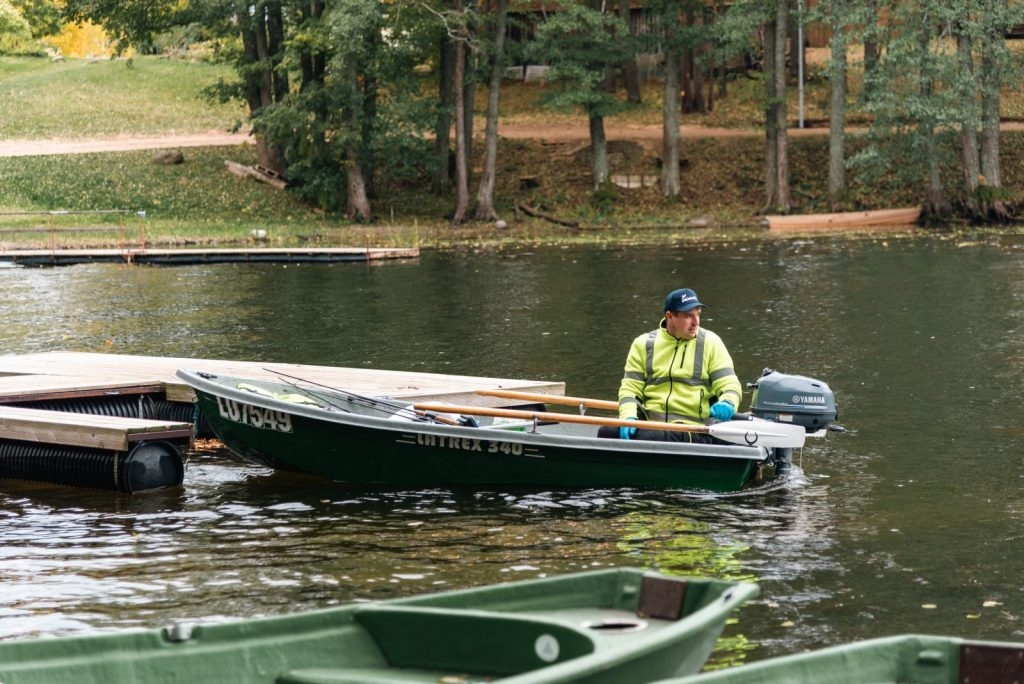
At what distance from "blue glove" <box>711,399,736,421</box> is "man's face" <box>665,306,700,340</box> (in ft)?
1.92

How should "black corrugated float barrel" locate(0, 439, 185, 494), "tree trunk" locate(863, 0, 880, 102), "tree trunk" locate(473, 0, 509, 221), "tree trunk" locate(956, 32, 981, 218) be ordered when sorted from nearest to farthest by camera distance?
"black corrugated float barrel" locate(0, 439, 185, 494) < "tree trunk" locate(956, 32, 981, 218) < "tree trunk" locate(863, 0, 880, 102) < "tree trunk" locate(473, 0, 509, 221)

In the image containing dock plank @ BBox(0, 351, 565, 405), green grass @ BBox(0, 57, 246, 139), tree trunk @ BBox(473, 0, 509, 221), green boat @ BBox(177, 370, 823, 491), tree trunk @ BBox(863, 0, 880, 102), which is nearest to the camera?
green boat @ BBox(177, 370, 823, 491)

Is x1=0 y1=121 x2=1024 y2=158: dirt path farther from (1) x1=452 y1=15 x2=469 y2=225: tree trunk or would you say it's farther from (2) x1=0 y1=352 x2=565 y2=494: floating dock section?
(2) x1=0 y1=352 x2=565 y2=494: floating dock section

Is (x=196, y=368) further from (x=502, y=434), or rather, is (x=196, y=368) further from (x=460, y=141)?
(x=460, y=141)

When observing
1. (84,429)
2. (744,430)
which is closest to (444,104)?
(84,429)

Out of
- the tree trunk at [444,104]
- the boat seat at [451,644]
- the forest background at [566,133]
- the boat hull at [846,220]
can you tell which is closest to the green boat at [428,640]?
the boat seat at [451,644]

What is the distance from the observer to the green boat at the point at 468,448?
1191 centimetres

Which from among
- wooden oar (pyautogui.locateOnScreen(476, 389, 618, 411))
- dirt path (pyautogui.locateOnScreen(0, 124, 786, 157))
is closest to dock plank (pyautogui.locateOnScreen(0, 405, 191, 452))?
wooden oar (pyautogui.locateOnScreen(476, 389, 618, 411))

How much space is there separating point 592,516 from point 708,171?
1468 inches

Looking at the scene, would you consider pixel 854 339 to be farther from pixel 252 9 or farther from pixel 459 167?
pixel 252 9

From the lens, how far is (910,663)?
5645mm

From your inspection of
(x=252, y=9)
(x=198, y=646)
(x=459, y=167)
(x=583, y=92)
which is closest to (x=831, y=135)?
(x=583, y=92)

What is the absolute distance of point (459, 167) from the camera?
44.2 metres

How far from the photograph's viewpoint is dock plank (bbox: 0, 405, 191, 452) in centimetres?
1249
